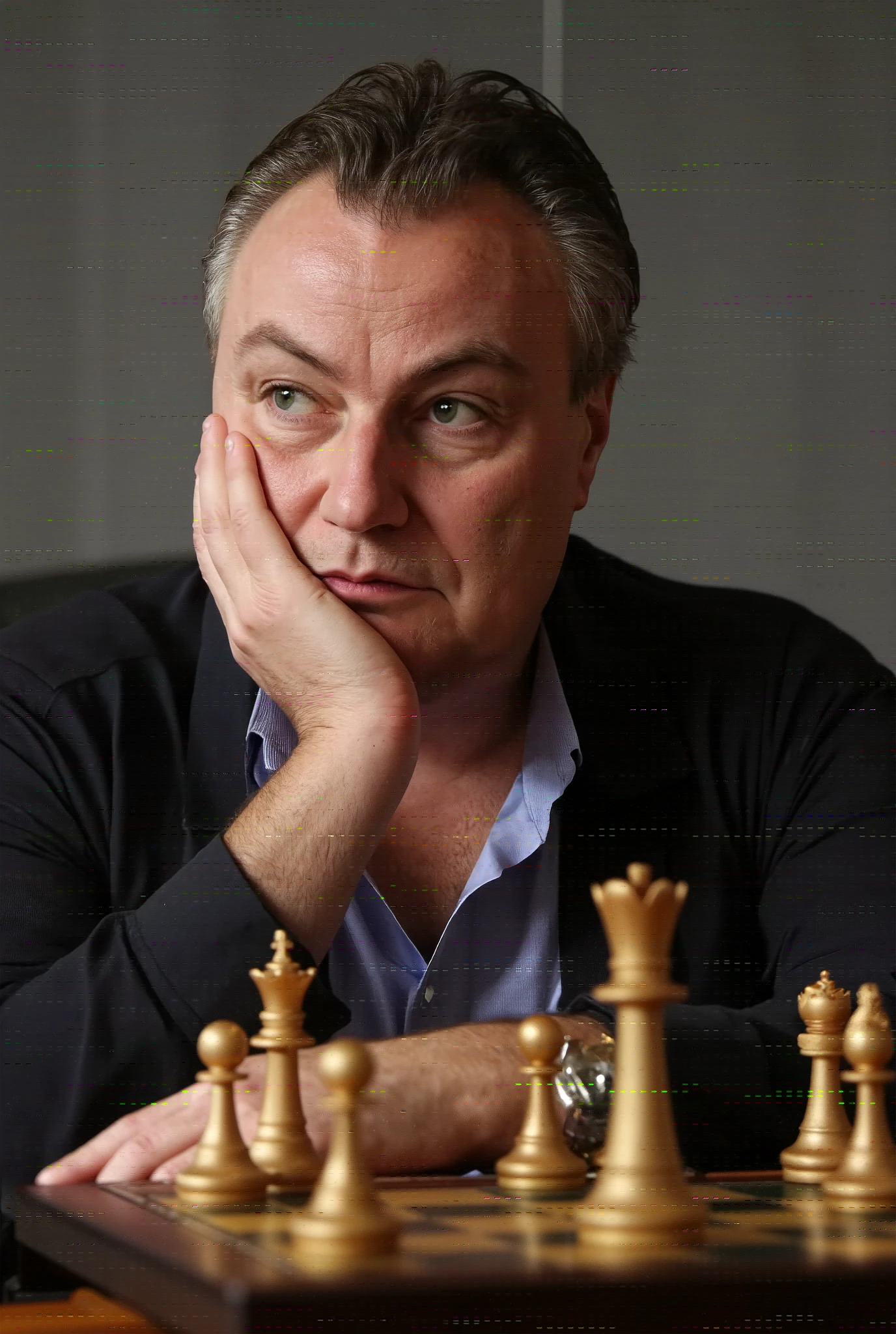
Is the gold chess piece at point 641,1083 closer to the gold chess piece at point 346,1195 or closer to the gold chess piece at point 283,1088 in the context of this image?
the gold chess piece at point 346,1195

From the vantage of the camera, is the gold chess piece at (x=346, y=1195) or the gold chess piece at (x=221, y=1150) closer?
the gold chess piece at (x=346, y=1195)

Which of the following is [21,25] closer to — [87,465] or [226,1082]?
[87,465]

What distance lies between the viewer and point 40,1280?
1.15m

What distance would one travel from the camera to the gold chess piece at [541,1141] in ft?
3.47

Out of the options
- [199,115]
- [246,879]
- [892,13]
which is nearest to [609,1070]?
[246,879]

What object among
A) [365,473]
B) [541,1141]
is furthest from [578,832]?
[541,1141]

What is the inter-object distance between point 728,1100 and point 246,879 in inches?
18.2

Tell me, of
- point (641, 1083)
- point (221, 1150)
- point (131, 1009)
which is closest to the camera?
point (641, 1083)

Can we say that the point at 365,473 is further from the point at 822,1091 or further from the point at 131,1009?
the point at 822,1091

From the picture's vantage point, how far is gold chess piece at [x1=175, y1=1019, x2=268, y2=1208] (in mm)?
976

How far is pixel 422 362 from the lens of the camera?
1709 millimetres

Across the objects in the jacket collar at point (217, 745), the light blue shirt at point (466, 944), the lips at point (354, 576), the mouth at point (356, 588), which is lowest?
the light blue shirt at point (466, 944)

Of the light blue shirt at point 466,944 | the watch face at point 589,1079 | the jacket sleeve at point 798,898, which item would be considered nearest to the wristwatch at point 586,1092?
the watch face at point 589,1079

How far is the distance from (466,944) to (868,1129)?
774 mm
